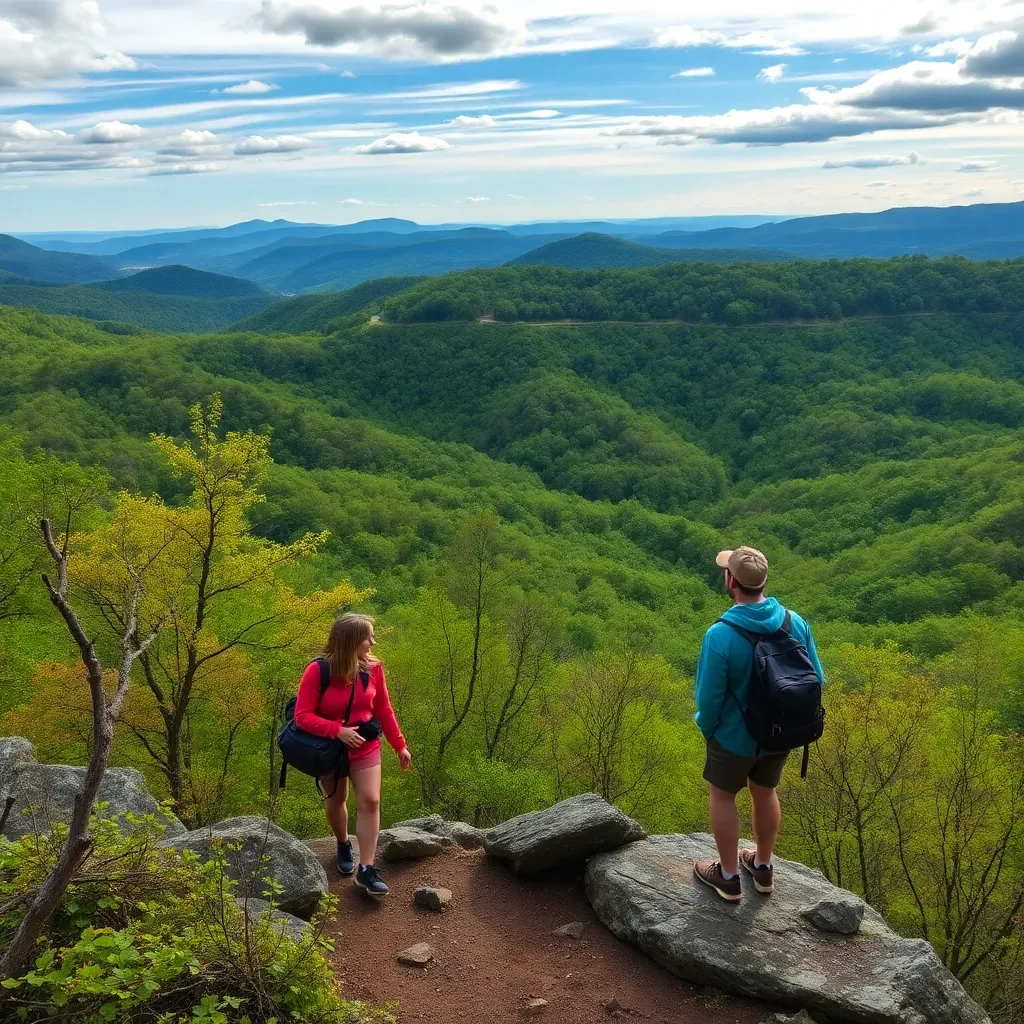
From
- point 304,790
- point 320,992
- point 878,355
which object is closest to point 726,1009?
point 320,992

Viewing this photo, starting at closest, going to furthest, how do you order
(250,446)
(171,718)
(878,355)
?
(250,446), (171,718), (878,355)

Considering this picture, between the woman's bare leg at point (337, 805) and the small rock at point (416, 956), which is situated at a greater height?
the woman's bare leg at point (337, 805)

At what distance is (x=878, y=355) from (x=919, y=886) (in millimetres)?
129474

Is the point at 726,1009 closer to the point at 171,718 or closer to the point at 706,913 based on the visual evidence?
the point at 706,913

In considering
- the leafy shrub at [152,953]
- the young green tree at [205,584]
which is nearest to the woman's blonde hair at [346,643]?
the leafy shrub at [152,953]

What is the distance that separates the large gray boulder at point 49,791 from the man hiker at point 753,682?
15.3 feet

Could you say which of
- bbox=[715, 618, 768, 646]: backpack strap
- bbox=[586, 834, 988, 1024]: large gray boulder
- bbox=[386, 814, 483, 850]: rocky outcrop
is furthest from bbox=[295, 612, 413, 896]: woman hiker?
bbox=[715, 618, 768, 646]: backpack strap

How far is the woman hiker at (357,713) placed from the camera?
21.5ft

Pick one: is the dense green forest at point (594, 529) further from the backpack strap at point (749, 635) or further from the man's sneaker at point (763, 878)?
the backpack strap at point (749, 635)

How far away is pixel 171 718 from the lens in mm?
12609

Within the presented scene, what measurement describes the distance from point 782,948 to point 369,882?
354cm

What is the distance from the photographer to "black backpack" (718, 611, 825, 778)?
5.76 metres

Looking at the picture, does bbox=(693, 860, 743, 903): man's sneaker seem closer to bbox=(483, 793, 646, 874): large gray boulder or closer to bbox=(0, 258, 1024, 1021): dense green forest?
bbox=(483, 793, 646, 874): large gray boulder

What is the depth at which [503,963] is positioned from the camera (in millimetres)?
6566
